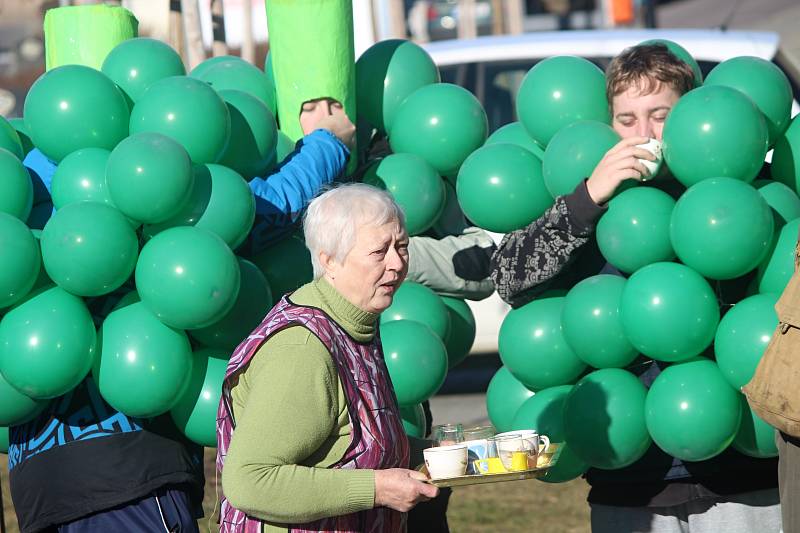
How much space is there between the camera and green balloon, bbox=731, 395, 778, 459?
→ 322 cm

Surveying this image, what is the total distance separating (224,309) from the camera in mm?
3066

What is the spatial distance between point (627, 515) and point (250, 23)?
18.2 feet

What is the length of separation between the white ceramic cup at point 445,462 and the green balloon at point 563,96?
4.09ft

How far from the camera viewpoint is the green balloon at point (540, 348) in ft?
11.3

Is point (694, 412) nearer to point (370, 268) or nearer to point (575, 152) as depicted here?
point (575, 152)

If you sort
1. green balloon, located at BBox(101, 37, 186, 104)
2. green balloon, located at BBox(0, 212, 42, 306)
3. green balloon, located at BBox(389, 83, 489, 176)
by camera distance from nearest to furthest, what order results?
green balloon, located at BBox(0, 212, 42, 306), green balloon, located at BBox(101, 37, 186, 104), green balloon, located at BBox(389, 83, 489, 176)

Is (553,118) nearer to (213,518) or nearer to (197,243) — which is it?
(197,243)

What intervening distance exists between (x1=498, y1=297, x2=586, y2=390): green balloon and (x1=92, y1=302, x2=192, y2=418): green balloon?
37.6 inches

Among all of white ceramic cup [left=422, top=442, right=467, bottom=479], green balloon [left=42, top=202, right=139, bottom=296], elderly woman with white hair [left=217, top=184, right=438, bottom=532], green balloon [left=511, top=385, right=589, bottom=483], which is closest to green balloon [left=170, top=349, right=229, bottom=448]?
green balloon [left=42, top=202, right=139, bottom=296]

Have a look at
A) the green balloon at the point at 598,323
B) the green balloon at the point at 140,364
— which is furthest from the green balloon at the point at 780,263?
the green balloon at the point at 140,364

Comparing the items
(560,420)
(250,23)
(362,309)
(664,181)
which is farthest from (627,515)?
(250,23)

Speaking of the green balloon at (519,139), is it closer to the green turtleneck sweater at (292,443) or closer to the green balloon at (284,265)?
the green balloon at (284,265)

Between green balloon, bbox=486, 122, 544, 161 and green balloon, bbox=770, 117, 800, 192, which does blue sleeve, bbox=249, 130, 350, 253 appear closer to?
green balloon, bbox=486, 122, 544, 161

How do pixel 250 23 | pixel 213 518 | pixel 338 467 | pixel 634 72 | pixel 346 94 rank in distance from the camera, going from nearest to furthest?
1. pixel 338 467
2. pixel 213 518
3. pixel 634 72
4. pixel 346 94
5. pixel 250 23
